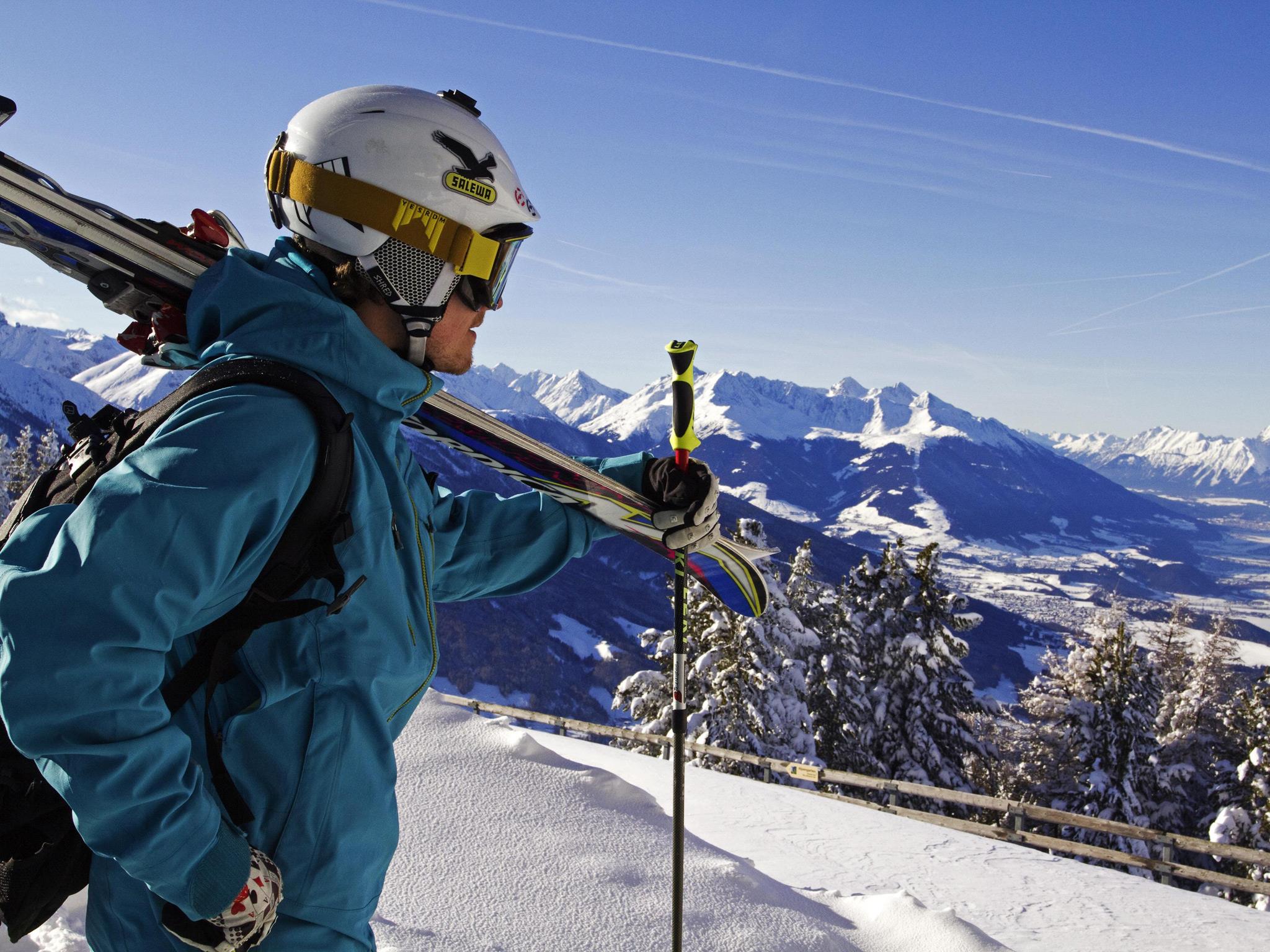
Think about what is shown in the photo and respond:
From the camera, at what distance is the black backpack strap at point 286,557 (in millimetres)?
1659

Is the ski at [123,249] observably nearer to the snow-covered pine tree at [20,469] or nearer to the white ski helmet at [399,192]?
the white ski helmet at [399,192]

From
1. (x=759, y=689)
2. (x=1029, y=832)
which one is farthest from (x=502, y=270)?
(x=759, y=689)

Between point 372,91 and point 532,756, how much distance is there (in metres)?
5.44

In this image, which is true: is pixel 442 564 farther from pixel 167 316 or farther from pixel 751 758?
pixel 751 758

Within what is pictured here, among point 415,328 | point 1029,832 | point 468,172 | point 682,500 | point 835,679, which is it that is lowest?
point 1029,832

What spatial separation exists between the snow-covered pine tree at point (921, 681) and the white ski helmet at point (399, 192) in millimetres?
21255

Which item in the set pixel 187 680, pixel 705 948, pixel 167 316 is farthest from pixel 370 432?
pixel 705 948

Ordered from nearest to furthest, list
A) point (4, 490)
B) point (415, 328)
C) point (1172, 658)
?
1. point (415, 328)
2. point (4, 490)
3. point (1172, 658)

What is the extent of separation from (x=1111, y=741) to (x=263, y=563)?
25.6 metres

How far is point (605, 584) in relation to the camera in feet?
594

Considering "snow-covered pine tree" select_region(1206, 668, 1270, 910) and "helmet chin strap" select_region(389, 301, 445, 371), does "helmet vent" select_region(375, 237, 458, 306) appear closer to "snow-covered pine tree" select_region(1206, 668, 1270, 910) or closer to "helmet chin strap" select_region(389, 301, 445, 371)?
"helmet chin strap" select_region(389, 301, 445, 371)

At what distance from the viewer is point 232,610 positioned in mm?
1700

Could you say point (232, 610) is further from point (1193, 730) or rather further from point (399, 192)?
point (1193, 730)

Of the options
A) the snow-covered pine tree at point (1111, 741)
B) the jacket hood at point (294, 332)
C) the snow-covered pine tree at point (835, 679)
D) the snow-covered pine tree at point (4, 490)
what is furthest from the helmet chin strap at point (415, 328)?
the snow-covered pine tree at point (4, 490)
